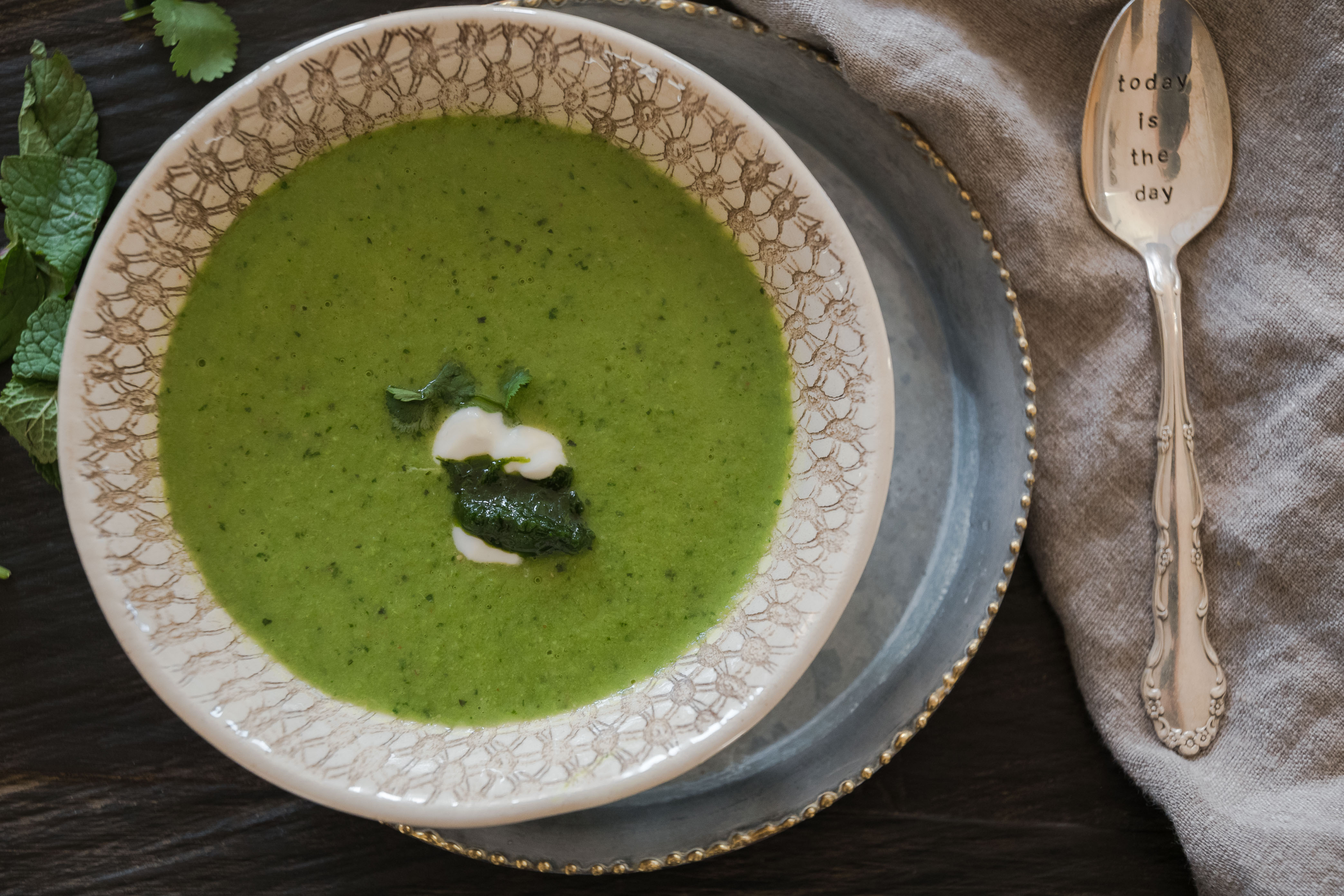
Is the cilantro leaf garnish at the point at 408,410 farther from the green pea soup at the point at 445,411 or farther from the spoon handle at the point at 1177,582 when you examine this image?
the spoon handle at the point at 1177,582

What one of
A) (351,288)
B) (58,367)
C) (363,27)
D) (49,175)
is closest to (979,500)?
(351,288)

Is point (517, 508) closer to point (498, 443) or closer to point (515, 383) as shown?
point (498, 443)

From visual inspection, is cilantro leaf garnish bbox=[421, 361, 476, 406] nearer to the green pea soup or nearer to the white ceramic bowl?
the green pea soup

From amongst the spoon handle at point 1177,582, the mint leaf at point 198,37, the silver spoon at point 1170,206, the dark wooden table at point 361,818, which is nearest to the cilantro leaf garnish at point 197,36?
the mint leaf at point 198,37

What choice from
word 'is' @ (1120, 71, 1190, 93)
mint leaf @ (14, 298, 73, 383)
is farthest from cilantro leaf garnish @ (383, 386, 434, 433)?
word 'is' @ (1120, 71, 1190, 93)

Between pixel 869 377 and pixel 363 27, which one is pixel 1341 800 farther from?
pixel 363 27
